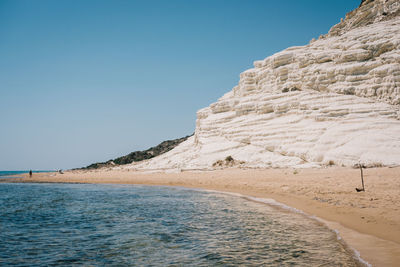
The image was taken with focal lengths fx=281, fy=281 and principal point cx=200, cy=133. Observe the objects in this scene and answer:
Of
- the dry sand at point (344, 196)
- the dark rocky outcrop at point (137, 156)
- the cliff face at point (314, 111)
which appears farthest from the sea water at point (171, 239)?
the dark rocky outcrop at point (137, 156)

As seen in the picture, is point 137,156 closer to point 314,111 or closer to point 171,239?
point 314,111

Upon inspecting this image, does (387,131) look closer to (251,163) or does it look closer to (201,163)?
(251,163)

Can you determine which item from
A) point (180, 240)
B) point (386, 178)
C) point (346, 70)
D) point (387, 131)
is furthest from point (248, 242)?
point (346, 70)

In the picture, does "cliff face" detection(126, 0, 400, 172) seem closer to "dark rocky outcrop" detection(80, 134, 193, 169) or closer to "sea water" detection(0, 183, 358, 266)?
"sea water" detection(0, 183, 358, 266)

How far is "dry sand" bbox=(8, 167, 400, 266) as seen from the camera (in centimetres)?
704

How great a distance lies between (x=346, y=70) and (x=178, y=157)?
22319 millimetres

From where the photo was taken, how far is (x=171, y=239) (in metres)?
8.23

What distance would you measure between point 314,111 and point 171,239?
932 inches

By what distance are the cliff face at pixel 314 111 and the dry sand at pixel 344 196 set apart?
176 inches

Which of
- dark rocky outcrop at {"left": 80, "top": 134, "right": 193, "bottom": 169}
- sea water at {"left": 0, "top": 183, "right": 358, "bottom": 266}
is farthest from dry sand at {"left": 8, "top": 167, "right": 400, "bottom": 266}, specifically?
dark rocky outcrop at {"left": 80, "top": 134, "right": 193, "bottom": 169}

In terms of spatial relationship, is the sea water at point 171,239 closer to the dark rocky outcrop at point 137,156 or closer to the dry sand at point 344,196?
the dry sand at point 344,196

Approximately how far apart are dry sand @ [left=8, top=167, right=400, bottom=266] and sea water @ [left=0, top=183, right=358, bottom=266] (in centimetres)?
70

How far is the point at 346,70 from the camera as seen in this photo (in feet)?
99.8

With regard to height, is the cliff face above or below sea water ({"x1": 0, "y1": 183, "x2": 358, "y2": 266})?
above
